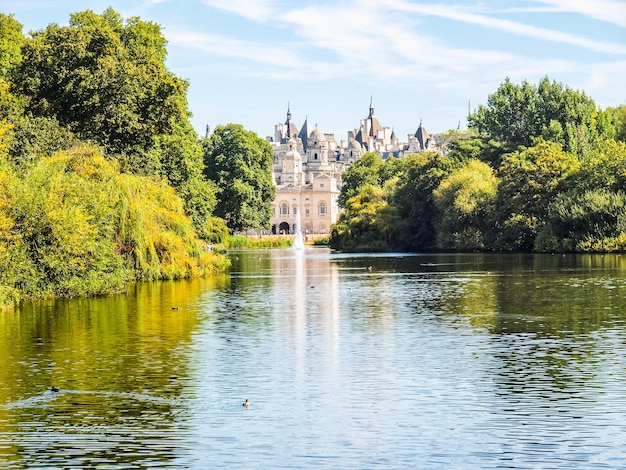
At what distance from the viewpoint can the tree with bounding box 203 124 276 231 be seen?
112 metres

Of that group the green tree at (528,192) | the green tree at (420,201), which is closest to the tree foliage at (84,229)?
the green tree at (528,192)

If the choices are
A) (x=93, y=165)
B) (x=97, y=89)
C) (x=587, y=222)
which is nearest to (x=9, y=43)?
(x=97, y=89)

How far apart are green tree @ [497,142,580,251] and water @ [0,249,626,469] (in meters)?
41.0

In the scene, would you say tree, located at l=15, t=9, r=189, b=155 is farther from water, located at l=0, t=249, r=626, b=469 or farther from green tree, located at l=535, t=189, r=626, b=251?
green tree, located at l=535, t=189, r=626, b=251

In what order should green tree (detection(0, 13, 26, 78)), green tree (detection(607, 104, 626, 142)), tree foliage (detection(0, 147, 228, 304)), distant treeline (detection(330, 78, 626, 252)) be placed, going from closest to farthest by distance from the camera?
1. tree foliage (detection(0, 147, 228, 304))
2. green tree (detection(0, 13, 26, 78))
3. distant treeline (detection(330, 78, 626, 252))
4. green tree (detection(607, 104, 626, 142))

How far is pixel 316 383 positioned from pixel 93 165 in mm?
21983

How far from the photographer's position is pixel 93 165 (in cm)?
3866

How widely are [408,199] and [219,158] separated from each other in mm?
29579

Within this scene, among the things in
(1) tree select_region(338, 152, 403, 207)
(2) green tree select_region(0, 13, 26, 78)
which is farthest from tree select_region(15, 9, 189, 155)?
(1) tree select_region(338, 152, 403, 207)

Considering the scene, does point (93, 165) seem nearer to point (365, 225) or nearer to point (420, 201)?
point (420, 201)

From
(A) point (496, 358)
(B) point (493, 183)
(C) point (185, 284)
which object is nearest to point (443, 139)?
(B) point (493, 183)

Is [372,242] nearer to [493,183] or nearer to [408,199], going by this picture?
[408,199]

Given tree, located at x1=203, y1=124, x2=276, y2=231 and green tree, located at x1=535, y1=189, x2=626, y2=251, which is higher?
tree, located at x1=203, y1=124, x2=276, y2=231

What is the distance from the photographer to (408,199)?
88375mm
